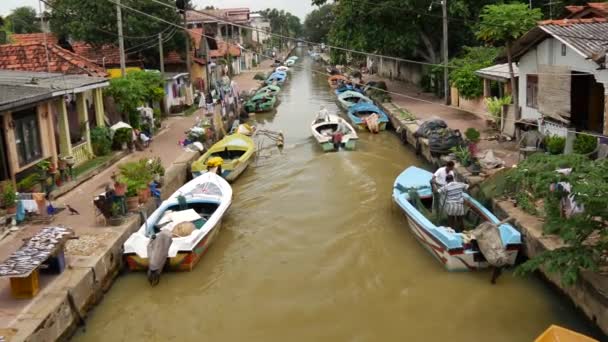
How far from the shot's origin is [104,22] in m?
29.1

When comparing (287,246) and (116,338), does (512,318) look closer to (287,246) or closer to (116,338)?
(287,246)

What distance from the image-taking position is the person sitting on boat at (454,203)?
1260 cm

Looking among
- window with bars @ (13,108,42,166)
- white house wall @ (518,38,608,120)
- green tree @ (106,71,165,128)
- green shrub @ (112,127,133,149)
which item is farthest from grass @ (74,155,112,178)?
white house wall @ (518,38,608,120)

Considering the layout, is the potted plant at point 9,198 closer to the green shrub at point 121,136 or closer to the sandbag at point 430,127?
the green shrub at point 121,136

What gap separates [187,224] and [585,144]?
9.42 metres

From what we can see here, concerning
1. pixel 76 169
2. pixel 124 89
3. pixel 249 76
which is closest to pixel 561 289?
pixel 76 169

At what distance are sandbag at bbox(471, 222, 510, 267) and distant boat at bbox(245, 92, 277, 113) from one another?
25429 mm

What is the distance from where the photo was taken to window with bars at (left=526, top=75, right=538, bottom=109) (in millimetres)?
18469

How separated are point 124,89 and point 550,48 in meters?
13.8

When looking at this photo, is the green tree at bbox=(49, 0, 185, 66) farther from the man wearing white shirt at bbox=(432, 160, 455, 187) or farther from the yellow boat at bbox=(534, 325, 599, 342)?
the yellow boat at bbox=(534, 325, 599, 342)

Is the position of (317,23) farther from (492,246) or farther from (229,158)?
(492,246)

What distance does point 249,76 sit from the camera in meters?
58.8

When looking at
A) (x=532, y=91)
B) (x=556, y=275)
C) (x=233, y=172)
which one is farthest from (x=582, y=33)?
(x=233, y=172)

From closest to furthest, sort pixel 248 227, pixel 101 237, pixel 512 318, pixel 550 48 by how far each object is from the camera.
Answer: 1. pixel 512 318
2. pixel 101 237
3. pixel 248 227
4. pixel 550 48
